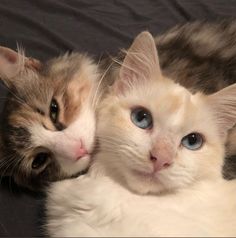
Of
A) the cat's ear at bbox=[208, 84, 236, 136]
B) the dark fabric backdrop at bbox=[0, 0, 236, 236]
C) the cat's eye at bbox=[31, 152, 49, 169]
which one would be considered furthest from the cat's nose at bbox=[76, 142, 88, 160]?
the dark fabric backdrop at bbox=[0, 0, 236, 236]

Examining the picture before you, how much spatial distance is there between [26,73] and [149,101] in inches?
20.6

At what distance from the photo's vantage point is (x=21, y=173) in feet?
4.27

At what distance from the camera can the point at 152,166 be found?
99 centimetres

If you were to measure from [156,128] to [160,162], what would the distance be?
103 millimetres

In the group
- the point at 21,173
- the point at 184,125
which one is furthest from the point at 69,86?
the point at 184,125

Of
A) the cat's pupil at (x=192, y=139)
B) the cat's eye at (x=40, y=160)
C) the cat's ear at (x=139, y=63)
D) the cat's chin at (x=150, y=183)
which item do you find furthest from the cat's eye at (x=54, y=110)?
the cat's pupil at (x=192, y=139)

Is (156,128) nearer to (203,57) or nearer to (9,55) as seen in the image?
(203,57)

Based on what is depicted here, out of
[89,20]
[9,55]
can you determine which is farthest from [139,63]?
[89,20]

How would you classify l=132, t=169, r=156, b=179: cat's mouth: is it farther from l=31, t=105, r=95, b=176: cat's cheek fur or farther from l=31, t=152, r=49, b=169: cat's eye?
l=31, t=152, r=49, b=169: cat's eye

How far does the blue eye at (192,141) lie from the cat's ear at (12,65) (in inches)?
25.4

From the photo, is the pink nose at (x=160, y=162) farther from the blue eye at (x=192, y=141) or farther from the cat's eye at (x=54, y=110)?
the cat's eye at (x=54, y=110)

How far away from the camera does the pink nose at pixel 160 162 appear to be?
98cm

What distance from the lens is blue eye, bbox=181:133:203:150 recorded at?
106cm

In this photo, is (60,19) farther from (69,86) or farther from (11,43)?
(69,86)
